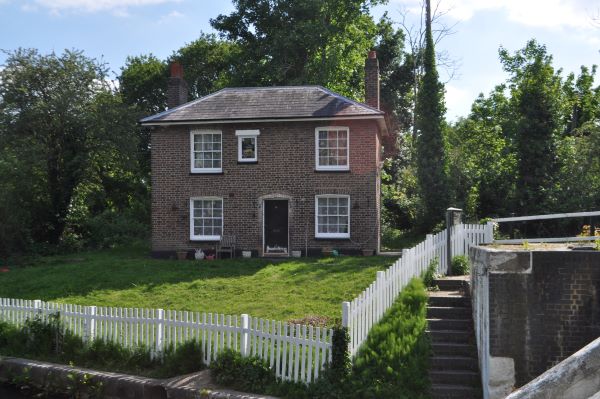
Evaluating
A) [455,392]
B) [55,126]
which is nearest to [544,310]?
[455,392]

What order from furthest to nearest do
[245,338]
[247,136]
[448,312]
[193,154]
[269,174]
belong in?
[193,154] < [247,136] < [269,174] < [448,312] < [245,338]

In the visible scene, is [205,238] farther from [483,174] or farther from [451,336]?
[451,336]

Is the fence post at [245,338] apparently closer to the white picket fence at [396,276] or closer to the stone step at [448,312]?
the white picket fence at [396,276]

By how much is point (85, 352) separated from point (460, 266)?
816cm

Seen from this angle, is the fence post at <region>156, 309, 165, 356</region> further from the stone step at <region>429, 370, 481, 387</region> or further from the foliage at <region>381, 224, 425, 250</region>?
the foliage at <region>381, 224, 425, 250</region>

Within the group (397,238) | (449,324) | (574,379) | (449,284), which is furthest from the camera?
(397,238)

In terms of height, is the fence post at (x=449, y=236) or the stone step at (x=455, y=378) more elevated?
the fence post at (x=449, y=236)

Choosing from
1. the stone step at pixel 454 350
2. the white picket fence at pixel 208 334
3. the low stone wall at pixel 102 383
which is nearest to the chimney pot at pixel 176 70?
the white picket fence at pixel 208 334

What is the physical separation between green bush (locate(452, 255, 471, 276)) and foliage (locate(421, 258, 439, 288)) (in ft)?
1.87

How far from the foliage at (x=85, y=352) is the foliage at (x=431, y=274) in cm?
502

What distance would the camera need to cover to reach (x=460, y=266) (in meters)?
13.9

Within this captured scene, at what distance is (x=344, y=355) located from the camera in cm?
Result: 954

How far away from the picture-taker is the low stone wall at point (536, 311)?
8.46 metres

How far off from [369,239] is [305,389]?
12.6 m
